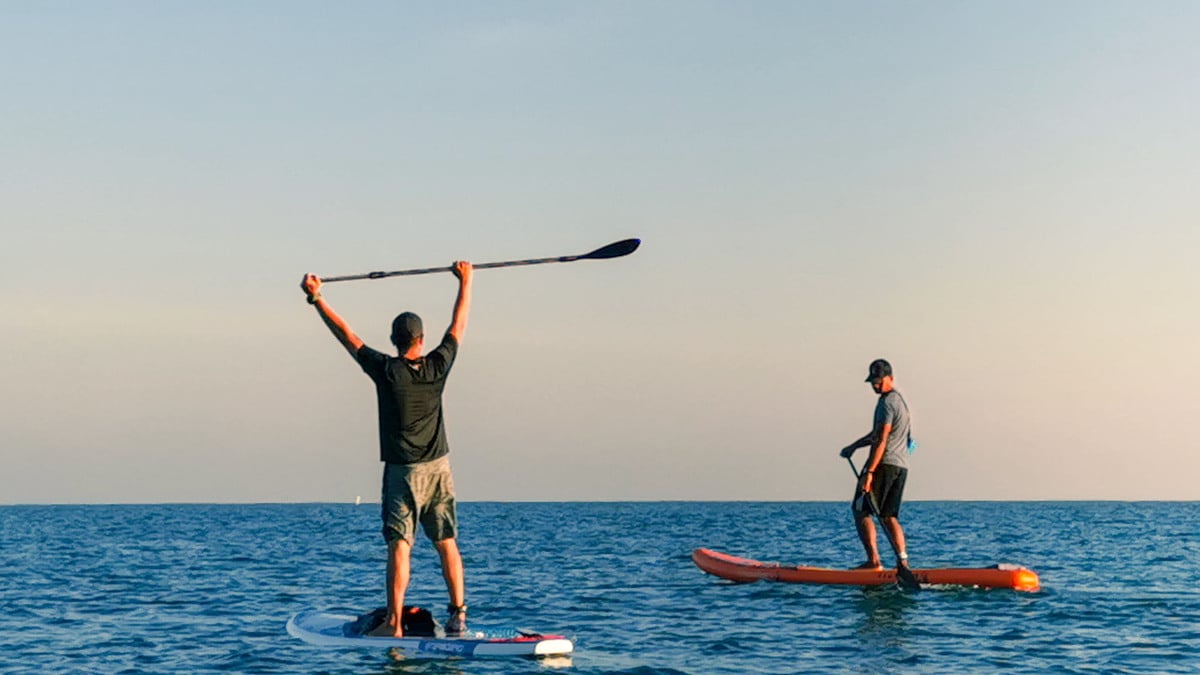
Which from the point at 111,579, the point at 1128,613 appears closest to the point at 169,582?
the point at 111,579

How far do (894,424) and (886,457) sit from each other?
438 millimetres

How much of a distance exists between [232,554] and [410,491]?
76.0 ft

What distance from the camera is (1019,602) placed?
1723 cm

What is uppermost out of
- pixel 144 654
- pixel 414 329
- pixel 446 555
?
pixel 414 329

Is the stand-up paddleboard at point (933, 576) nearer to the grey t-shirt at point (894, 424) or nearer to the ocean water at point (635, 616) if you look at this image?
the ocean water at point (635, 616)

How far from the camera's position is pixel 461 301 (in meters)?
11.8

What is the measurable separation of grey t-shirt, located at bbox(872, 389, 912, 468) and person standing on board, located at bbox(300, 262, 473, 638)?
7437 mm

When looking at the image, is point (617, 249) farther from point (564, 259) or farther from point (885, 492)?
point (885, 492)

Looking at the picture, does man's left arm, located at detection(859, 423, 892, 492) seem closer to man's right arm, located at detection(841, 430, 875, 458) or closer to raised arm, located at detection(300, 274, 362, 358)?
man's right arm, located at detection(841, 430, 875, 458)

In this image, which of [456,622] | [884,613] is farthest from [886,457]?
[456,622]

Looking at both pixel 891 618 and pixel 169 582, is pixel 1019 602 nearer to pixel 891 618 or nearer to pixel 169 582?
pixel 891 618

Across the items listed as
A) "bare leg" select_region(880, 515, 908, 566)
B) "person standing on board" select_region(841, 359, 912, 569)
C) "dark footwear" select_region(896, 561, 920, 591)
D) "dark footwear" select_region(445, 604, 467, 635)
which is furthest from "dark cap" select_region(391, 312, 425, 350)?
"dark footwear" select_region(896, 561, 920, 591)

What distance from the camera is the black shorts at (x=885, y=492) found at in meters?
18.0

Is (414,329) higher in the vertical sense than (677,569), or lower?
higher
